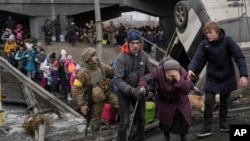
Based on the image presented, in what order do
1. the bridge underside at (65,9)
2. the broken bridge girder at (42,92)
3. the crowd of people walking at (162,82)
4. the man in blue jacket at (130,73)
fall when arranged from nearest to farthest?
the crowd of people walking at (162,82) → the man in blue jacket at (130,73) → the broken bridge girder at (42,92) → the bridge underside at (65,9)

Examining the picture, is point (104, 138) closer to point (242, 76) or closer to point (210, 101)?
point (210, 101)

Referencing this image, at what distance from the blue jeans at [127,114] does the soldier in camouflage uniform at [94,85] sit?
687 mm

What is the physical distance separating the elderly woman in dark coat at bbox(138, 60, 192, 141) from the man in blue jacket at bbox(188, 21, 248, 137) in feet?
1.51

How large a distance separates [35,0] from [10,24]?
5.69 meters

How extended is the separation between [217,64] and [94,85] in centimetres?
176

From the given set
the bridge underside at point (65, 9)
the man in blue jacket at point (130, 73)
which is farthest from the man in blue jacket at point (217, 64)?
the bridge underside at point (65, 9)

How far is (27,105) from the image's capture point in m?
9.32

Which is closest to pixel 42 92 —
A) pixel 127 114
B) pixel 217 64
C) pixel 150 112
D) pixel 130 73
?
pixel 150 112

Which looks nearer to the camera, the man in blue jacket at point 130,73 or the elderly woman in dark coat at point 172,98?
the elderly woman in dark coat at point 172,98

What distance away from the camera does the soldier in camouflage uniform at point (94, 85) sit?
5.89 m

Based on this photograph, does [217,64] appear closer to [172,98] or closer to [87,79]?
[172,98]

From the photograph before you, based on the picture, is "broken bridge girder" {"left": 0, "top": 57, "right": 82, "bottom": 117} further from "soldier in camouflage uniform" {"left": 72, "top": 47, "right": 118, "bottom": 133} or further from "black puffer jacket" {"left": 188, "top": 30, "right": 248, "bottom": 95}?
"black puffer jacket" {"left": 188, "top": 30, "right": 248, "bottom": 95}

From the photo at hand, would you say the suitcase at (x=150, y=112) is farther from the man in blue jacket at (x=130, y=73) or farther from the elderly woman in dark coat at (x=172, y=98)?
the elderly woman in dark coat at (x=172, y=98)

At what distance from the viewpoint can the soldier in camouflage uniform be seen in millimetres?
5887
